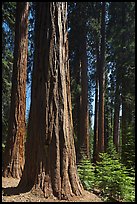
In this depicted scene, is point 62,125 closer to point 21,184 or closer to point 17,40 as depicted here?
point 21,184

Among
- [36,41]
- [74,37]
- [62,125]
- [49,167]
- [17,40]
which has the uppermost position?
[74,37]

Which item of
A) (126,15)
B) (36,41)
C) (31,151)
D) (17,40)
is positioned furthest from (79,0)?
(31,151)

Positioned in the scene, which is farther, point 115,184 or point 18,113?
point 18,113

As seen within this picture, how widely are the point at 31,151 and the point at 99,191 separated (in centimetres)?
239

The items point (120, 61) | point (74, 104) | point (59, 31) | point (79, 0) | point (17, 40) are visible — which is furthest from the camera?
point (74, 104)

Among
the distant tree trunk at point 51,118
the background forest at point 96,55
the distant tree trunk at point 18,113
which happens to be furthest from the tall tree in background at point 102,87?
the distant tree trunk at point 51,118

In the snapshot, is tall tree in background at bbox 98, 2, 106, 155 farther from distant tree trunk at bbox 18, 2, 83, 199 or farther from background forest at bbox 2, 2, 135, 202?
distant tree trunk at bbox 18, 2, 83, 199

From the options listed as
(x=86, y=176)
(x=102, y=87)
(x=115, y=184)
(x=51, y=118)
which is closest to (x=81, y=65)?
(x=102, y=87)

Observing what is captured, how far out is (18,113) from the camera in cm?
1060

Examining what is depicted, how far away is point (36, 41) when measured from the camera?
23.8 feet

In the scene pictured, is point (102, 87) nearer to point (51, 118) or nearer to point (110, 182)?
point (110, 182)

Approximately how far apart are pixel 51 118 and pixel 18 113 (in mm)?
4159

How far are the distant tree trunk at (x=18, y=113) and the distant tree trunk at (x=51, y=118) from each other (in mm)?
3355

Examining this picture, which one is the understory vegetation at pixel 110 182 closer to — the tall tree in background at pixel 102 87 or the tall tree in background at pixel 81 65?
the tall tree in background at pixel 81 65
